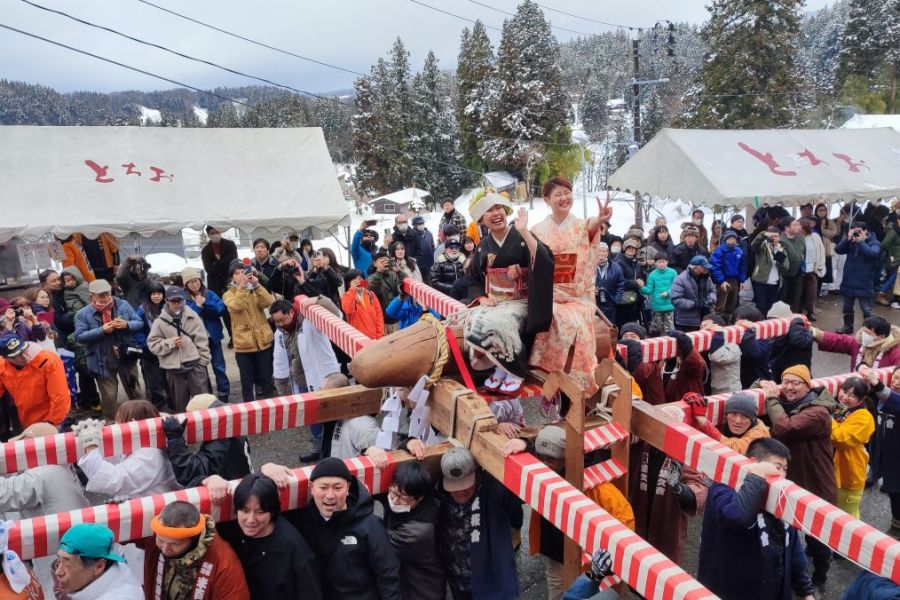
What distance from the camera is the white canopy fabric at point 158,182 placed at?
8.70 m

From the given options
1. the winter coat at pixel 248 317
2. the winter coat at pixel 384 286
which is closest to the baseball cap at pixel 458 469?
the winter coat at pixel 248 317

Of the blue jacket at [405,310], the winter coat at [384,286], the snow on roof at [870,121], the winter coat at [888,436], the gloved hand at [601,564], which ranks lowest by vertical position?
the winter coat at [888,436]

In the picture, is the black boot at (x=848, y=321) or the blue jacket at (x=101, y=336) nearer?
the blue jacket at (x=101, y=336)

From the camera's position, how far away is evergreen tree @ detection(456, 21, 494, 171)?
40469 millimetres

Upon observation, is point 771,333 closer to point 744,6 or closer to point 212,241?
point 212,241

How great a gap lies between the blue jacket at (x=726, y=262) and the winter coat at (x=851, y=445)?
213 inches

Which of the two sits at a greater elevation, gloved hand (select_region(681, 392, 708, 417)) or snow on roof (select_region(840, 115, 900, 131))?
snow on roof (select_region(840, 115, 900, 131))

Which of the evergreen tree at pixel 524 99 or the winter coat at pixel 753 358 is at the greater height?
the evergreen tree at pixel 524 99

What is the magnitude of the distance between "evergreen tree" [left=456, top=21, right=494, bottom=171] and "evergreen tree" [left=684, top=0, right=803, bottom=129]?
15.3 m

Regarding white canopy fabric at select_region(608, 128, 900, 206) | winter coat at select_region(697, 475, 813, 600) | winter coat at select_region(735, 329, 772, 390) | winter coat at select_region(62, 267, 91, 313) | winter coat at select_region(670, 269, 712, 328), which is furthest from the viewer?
white canopy fabric at select_region(608, 128, 900, 206)

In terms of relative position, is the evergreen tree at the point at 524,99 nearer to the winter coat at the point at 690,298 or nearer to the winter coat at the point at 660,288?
the winter coat at the point at 660,288

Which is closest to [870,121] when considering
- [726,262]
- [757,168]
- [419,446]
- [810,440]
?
[757,168]

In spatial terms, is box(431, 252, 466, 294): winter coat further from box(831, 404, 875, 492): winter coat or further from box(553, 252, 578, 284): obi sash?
box(553, 252, 578, 284): obi sash

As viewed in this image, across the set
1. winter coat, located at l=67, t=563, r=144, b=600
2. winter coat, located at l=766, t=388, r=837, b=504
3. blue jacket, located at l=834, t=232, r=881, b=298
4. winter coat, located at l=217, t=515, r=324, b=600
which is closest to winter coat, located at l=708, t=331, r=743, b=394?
winter coat, located at l=766, t=388, r=837, b=504
